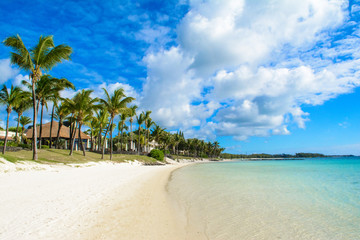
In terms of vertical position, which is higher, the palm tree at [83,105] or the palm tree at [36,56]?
the palm tree at [36,56]

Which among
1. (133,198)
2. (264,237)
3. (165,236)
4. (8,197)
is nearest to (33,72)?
(8,197)

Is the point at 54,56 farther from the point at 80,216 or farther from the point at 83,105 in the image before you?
the point at 80,216

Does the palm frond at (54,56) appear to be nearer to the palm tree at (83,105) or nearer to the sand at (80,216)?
the palm tree at (83,105)

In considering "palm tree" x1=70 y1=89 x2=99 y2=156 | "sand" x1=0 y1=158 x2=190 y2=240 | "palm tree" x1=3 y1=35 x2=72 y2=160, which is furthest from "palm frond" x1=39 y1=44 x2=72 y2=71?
"sand" x1=0 y1=158 x2=190 y2=240

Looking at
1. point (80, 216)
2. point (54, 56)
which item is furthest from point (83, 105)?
point (80, 216)

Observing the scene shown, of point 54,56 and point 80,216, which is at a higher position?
point 54,56

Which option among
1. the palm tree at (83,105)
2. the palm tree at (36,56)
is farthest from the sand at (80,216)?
the palm tree at (83,105)

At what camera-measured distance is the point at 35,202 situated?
5082 millimetres

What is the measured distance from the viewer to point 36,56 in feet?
49.5

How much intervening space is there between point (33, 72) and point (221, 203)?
16.3 m

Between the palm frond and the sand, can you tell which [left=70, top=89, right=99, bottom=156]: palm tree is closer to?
the palm frond

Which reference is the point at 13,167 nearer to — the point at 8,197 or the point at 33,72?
the point at 8,197

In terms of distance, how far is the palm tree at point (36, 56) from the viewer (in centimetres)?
1425

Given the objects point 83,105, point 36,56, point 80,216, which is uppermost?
point 36,56
